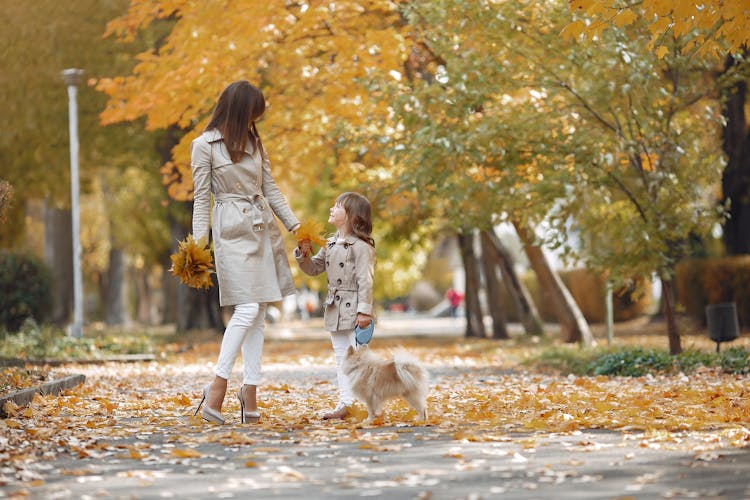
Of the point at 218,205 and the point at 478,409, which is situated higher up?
the point at 218,205

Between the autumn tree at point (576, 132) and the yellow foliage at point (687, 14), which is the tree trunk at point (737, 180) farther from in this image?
the yellow foliage at point (687, 14)

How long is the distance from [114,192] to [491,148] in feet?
A: 93.2

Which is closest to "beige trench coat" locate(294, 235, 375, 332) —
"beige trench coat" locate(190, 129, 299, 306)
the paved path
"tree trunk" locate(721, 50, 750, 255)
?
"beige trench coat" locate(190, 129, 299, 306)

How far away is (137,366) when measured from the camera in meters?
17.2

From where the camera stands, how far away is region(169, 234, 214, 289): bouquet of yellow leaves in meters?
7.99

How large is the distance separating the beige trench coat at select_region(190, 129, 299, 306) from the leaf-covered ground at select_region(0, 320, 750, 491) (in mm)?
961

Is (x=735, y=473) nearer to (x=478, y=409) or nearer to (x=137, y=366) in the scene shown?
(x=478, y=409)

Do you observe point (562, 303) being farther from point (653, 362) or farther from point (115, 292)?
point (115, 292)

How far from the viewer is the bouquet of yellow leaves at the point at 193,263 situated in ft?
26.2

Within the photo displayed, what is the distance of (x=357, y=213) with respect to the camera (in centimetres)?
838

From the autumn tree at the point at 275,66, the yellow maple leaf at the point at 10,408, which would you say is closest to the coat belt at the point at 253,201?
the yellow maple leaf at the point at 10,408

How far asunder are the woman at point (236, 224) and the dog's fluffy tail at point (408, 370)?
94 centimetres

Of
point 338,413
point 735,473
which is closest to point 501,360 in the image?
point 338,413

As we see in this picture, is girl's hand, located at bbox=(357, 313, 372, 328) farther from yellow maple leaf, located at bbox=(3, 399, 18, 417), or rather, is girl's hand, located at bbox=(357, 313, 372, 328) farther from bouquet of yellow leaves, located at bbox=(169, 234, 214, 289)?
yellow maple leaf, located at bbox=(3, 399, 18, 417)
